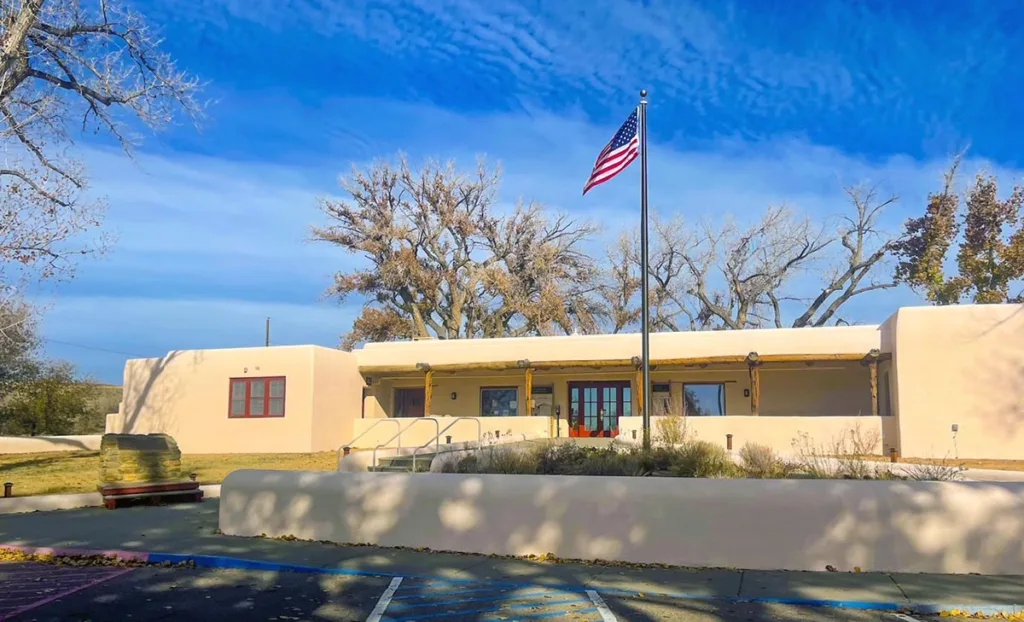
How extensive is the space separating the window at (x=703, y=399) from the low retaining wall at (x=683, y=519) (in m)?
17.2

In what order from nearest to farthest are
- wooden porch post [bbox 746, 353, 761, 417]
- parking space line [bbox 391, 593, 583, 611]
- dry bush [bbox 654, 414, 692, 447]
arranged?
1. parking space line [bbox 391, 593, 583, 611]
2. dry bush [bbox 654, 414, 692, 447]
3. wooden porch post [bbox 746, 353, 761, 417]

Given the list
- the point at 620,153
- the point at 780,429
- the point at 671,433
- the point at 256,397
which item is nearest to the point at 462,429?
the point at 256,397

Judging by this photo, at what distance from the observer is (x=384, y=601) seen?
710 cm

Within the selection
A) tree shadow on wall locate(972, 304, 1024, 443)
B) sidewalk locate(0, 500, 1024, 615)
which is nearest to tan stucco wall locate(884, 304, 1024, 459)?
tree shadow on wall locate(972, 304, 1024, 443)

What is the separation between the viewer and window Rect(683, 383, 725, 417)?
25.5 meters

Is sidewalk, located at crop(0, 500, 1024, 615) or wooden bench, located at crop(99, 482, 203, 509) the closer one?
sidewalk, located at crop(0, 500, 1024, 615)

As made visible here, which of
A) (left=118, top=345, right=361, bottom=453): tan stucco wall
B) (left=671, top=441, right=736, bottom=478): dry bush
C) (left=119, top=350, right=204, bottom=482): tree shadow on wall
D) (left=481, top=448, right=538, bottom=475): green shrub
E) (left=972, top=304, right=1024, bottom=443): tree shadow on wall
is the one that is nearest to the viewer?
(left=671, top=441, right=736, bottom=478): dry bush

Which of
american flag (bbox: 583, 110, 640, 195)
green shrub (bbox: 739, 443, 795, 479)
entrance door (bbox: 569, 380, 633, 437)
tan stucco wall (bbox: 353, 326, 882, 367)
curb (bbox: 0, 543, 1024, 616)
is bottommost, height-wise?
curb (bbox: 0, 543, 1024, 616)

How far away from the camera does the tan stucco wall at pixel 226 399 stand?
83.0 ft

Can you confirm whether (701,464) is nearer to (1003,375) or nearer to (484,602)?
(484,602)

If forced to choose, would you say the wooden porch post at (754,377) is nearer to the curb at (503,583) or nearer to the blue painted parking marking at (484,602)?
the curb at (503,583)

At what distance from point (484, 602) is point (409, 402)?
2240 centimetres

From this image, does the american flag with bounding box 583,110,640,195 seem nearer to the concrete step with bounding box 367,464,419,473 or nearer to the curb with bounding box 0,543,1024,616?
the concrete step with bounding box 367,464,419,473

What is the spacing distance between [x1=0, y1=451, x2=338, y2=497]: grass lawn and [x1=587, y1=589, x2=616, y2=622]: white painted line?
1177 cm
